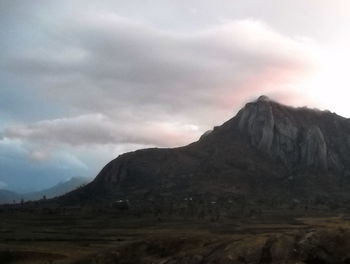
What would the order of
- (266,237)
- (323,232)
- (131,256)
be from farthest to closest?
(131,256) → (266,237) → (323,232)

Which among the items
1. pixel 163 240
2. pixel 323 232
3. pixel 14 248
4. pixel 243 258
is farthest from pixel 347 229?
pixel 14 248

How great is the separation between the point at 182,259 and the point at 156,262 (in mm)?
12355

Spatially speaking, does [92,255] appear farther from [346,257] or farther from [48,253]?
[346,257]

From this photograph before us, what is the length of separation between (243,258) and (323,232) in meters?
20.4

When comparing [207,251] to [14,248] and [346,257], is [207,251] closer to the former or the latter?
[346,257]

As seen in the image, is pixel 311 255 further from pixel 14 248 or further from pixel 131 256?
pixel 14 248

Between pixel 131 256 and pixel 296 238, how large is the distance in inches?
1873

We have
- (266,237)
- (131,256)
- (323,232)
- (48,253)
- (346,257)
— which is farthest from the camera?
(48,253)


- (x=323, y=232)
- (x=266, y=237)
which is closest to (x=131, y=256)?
(x=266, y=237)

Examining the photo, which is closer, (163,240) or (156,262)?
(156,262)

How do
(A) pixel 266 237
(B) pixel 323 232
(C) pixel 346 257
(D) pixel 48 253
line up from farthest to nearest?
(D) pixel 48 253
(A) pixel 266 237
(B) pixel 323 232
(C) pixel 346 257

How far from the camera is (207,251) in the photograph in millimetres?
128500

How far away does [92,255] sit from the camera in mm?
149625

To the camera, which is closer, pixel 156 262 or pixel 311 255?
pixel 311 255
